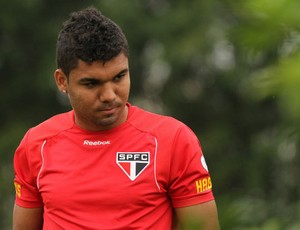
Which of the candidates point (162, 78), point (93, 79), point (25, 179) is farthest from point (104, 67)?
point (162, 78)

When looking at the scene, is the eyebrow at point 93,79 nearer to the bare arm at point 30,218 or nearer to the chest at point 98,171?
the chest at point 98,171

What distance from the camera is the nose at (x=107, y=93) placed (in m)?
2.91

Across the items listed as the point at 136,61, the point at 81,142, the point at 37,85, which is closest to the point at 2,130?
the point at 37,85

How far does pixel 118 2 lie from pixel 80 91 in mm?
11105

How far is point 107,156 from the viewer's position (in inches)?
124

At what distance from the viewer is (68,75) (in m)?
3.22

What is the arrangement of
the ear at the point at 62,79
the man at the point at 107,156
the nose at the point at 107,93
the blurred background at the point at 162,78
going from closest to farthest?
the nose at the point at 107,93
the man at the point at 107,156
the ear at the point at 62,79
the blurred background at the point at 162,78

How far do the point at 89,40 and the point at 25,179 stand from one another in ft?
1.89

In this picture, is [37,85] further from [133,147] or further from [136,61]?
[133,147]

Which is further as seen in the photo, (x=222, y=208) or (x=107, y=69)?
(x=107, y=69)

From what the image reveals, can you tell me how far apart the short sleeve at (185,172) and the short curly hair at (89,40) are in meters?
0.35

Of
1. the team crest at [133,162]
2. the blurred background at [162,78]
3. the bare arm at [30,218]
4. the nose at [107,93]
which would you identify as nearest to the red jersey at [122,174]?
the team crest at [133,162]

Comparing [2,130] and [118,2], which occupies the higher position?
[118,2]

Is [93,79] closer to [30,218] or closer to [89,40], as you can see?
[89,40]
